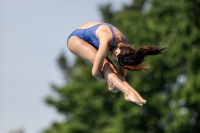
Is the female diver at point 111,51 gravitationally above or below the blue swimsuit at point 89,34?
below

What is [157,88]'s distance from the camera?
1807 inches

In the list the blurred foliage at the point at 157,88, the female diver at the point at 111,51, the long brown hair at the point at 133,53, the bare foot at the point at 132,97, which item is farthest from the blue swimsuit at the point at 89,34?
the blurred foliage at the point at 157,88

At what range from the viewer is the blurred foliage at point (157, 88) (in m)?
42.6

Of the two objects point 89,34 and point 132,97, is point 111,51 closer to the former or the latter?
point 89,34

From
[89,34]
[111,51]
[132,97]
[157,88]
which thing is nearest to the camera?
[132,97]

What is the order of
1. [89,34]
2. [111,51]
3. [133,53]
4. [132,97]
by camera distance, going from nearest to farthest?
[132,97]
[133,53]
[111,51]
[89,34]

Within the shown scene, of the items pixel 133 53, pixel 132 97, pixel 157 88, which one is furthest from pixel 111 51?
pixel 157 88

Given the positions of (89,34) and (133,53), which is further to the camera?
(89,34)

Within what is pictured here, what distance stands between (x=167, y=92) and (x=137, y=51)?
31.7m

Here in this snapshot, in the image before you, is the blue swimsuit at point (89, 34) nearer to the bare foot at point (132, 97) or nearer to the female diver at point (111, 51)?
the female diver at point (111, 51)

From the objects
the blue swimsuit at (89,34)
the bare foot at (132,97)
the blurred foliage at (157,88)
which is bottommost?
the bare foot at (132,97)

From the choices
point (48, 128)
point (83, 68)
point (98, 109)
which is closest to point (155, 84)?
point (98, 109)

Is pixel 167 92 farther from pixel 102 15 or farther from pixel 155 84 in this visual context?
pixel 102 15

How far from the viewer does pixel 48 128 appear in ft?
201
